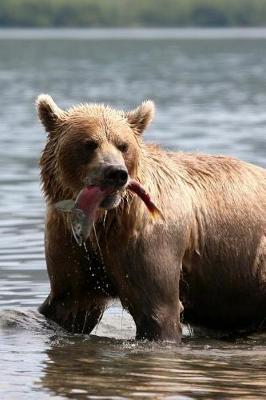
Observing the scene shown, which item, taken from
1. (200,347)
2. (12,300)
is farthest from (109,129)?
(12,300)

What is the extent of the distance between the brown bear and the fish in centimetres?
7

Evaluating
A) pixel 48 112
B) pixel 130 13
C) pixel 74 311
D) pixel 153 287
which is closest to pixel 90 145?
pixel 48 112

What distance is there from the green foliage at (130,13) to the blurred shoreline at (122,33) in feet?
2.32

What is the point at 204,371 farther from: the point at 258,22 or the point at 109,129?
the point at 258,22

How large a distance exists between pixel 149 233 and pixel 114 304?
2523 mm

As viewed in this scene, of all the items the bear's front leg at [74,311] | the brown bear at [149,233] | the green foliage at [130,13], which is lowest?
the bear's front leg at [74,311]

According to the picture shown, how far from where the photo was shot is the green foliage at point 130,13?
13988 cm

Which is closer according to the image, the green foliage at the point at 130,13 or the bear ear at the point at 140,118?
the bear ear at the point at 140,118

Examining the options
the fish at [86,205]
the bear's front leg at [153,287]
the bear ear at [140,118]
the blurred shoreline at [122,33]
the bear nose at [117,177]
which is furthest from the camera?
the blurred shoreline at [122,33]

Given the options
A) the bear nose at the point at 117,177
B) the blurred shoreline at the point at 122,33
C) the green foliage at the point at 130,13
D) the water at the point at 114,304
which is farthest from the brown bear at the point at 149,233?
the green foliage at the point at 130,13

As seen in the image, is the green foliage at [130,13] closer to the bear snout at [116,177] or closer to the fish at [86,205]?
the fish at [86,205]

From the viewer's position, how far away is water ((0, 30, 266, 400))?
830cm

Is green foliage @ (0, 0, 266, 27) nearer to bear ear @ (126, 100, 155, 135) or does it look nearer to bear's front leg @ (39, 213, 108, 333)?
bear's front leg @ (39, 213, 108, 333)

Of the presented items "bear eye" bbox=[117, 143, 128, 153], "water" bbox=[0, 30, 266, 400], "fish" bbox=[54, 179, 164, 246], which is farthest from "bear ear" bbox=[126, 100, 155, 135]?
"water" bbox=[0, 30, 266, 400]
